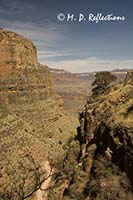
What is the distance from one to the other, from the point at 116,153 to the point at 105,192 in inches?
154

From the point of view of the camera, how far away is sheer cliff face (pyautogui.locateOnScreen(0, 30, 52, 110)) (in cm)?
6100

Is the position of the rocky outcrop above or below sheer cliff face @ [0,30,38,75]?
below

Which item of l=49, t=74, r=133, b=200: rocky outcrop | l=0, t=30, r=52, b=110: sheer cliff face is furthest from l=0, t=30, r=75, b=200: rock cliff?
l=49, t=74, r=133, b=200: rocky outcrop

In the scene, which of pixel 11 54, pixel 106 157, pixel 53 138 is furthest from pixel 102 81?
pixel 106 157

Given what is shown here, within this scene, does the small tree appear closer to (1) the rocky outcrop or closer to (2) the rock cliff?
(2) the rock cliff

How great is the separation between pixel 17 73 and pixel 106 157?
127ft

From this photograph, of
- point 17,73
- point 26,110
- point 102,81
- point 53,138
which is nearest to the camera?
point 102,81

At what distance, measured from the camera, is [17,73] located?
64.1 m

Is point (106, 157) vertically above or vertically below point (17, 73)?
below

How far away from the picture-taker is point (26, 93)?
64312 mm

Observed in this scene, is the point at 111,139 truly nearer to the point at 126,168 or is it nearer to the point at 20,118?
the point at 126,168

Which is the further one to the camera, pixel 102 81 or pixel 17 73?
pixel 17 73

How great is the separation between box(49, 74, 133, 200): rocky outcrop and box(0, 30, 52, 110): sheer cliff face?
87.5 feet

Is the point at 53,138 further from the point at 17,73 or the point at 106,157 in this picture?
the point at 106,157
